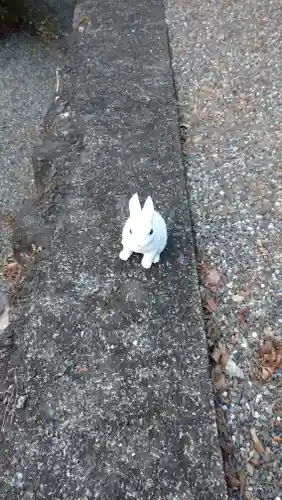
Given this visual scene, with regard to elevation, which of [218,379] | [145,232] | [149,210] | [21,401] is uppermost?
[149,210]

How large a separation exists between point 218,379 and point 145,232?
968 mm

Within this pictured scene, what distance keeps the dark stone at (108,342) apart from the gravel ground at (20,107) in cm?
122

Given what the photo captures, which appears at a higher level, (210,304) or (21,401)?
(21,401)

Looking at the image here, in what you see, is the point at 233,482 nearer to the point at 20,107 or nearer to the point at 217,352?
the point at 217,352

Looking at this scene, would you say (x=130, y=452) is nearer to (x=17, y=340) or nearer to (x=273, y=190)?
(x=17, y=340)

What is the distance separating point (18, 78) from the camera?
21.0 ft

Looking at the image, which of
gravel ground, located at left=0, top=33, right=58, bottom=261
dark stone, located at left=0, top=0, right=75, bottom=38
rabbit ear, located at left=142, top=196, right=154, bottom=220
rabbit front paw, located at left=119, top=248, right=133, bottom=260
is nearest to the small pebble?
rabbit front paw, located at left=119, top=248, right=133, bottom=260

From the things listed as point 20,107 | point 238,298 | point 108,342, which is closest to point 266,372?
point 238,298

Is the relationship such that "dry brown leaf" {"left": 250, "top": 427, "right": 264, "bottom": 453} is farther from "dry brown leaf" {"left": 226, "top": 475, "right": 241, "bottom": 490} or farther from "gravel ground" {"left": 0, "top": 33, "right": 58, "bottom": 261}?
"gravel ground" {"left": 0, "top": 33, "right": 58, "bottom": 261}

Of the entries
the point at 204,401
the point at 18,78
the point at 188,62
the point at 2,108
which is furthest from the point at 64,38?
the point at 204,401

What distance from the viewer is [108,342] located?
266 cm

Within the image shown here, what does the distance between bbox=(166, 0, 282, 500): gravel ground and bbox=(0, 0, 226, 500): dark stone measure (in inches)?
7.4

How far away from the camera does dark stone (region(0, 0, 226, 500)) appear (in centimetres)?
225

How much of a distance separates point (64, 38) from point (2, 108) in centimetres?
186
